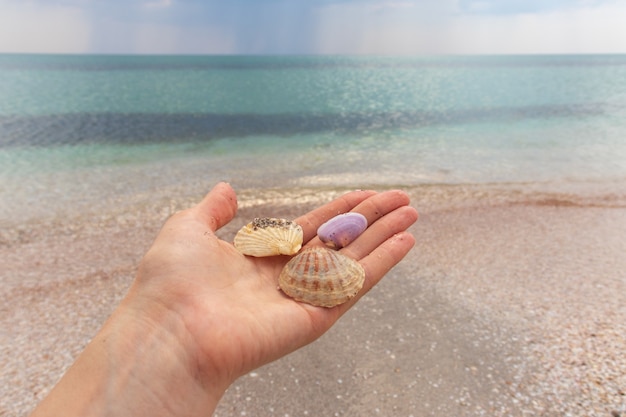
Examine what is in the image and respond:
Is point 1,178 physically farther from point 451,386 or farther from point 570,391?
point 570,391

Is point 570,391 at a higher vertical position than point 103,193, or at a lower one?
higher

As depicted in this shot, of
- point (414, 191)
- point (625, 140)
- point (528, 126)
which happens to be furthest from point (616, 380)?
point (528, 126)

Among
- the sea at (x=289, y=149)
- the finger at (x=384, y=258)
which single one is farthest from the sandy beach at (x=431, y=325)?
the sea at (x=289, y=149)

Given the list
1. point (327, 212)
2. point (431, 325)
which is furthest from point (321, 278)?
point (431, 325)

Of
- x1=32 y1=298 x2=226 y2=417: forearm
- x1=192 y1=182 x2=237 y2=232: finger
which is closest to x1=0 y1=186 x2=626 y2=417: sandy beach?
x1=32 y1=298 x2=226 y2=417: forearm

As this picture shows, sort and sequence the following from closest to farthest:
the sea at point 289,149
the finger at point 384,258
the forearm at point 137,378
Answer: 1. the forearm at point 137,378
2. the finger at point 384,258
3. the sea at point 289,149

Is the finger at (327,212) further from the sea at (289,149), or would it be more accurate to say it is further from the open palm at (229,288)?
the sea at (289,149)
